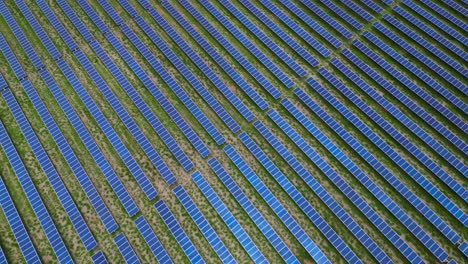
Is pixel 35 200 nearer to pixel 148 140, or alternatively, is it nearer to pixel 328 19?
pixel 148 140

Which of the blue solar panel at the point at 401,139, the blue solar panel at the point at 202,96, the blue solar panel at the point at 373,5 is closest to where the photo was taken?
the blue solar panel at the point at 401,139

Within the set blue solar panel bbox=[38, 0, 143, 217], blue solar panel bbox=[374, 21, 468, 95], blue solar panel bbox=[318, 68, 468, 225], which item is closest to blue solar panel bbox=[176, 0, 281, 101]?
blue solar panel bbox=[318, 68, 468, 225]

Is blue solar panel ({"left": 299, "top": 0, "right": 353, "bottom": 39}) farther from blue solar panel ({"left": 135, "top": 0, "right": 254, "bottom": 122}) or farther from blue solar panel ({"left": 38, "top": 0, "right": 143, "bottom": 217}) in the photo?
blue solar panel ({"left": 38, "top": 0, "right": 143, "bottom": 217})

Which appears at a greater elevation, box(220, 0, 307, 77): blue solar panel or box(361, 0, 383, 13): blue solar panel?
box(361, 0, 383, 13): blue solar panel

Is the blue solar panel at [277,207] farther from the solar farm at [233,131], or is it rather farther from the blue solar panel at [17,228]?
the blue solar panel at [17,228]

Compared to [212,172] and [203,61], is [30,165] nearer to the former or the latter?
[212,172]

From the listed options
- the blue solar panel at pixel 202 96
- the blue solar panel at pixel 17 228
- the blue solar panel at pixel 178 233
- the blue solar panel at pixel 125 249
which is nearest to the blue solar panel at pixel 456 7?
the blue solar panel at pixel 202 96
